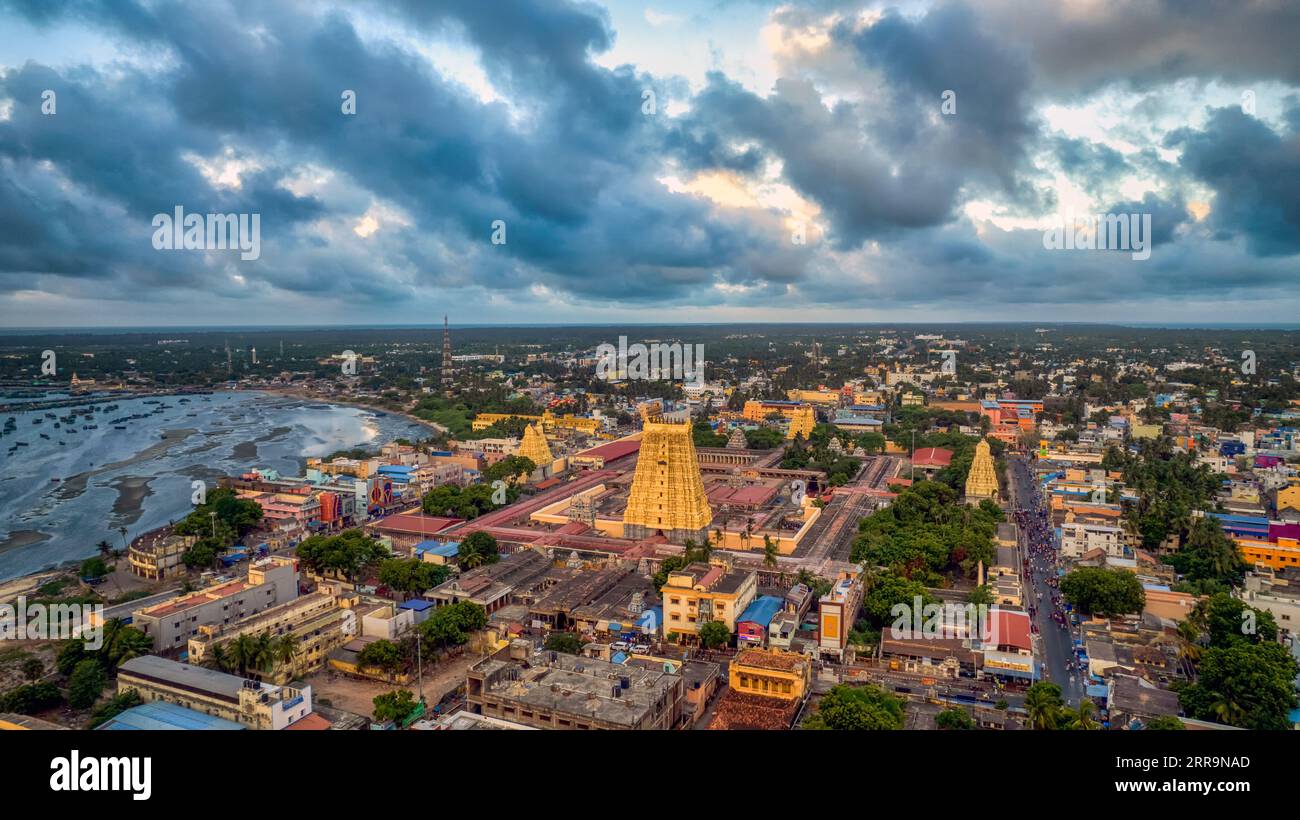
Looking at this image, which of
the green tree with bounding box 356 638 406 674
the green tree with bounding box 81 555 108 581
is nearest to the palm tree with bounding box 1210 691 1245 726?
the green tree with bounding box 356 638 406 674

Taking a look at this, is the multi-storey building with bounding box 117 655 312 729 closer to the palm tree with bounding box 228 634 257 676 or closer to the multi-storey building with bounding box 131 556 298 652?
the palm tree with bounding box 228 634 257 676

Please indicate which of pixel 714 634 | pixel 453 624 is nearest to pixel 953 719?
pixel 714 634

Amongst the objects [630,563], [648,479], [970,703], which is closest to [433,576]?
[630,563]

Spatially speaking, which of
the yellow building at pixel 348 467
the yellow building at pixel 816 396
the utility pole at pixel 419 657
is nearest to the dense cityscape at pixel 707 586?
the utility pole at pixel 419 657

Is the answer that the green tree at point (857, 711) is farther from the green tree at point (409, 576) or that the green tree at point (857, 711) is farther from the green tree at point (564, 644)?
the green tree at point (409, 576)
